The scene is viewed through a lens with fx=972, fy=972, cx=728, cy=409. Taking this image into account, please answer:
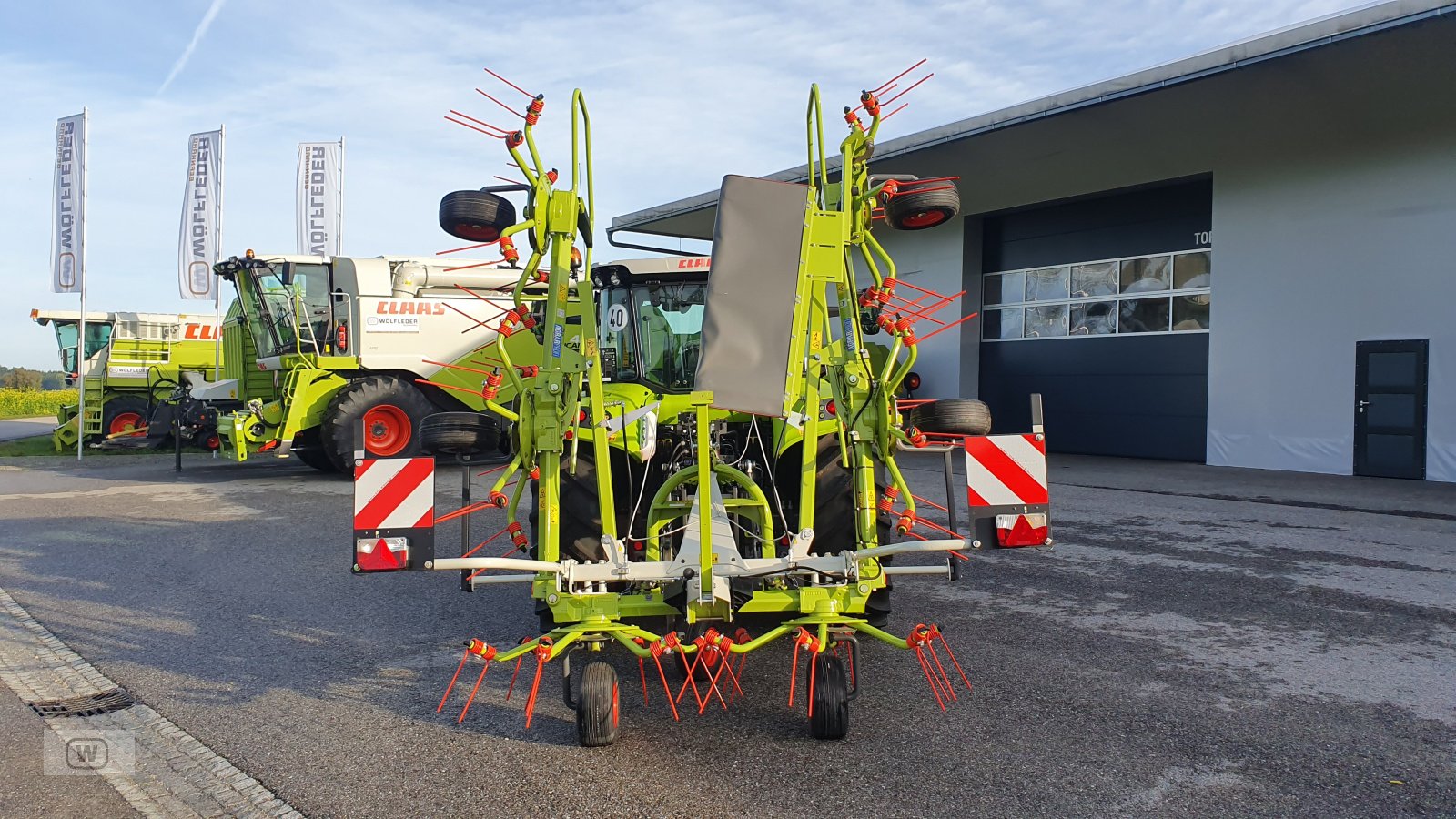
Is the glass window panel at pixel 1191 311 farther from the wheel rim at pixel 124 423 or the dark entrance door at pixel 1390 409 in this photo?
the wheel rim at pixel 124 423

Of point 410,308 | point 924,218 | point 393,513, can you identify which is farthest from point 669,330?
point 410,308

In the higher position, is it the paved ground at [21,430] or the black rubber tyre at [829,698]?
the black rubber tyre at [829,698]

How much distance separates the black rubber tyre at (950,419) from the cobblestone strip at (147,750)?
2.62 metres

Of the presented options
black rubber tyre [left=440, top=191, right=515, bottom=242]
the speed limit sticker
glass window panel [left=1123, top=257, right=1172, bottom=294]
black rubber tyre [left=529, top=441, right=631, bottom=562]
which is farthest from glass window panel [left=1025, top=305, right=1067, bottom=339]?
black rubber tyre [left=440, top=191, right=515, bottom=242]

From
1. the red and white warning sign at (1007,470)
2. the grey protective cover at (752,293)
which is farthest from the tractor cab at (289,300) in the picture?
the red and white warning sign at (1007,470)

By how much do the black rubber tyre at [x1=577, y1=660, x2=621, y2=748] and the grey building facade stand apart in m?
10.4

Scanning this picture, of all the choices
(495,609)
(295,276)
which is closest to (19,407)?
(295,276)

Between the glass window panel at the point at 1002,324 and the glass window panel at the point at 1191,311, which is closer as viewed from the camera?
the glass window panel at the point at 1191,311

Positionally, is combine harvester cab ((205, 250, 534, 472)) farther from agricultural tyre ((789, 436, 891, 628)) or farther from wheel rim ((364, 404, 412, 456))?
agricultural tyre ((789, 436, 891, 628))

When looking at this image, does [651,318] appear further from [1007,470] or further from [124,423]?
[124,423]

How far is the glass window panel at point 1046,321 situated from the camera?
16.9 m

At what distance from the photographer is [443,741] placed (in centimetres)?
355

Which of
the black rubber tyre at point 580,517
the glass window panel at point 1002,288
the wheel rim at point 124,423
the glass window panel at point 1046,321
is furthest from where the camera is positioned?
the wheel rim at point 124,423

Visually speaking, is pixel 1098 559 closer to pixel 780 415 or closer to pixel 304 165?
pixel 780 415
